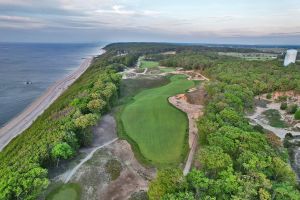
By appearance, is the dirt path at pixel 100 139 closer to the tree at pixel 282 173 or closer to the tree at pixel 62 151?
the tree at pixel 62 151

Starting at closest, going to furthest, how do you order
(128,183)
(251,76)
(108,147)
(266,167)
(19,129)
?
(266,167) < (128,183) < (108,147) < (19,129) < (251,76)

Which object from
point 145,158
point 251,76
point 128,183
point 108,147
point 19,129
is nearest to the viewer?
point 128,183

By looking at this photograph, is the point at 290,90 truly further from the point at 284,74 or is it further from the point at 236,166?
the point at 236,166

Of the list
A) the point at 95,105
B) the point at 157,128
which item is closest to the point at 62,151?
the point at 95,105

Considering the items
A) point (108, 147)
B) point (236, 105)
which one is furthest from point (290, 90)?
point (108, 147)

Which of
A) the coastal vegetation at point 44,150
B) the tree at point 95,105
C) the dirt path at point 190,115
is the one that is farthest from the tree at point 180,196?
the tree at point 95,105

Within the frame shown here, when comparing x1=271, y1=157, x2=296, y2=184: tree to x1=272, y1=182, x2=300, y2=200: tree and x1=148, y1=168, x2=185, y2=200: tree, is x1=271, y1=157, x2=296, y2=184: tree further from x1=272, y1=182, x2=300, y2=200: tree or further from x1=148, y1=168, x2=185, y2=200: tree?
x1=148, y1=168, x2=185, y2=200: tree
